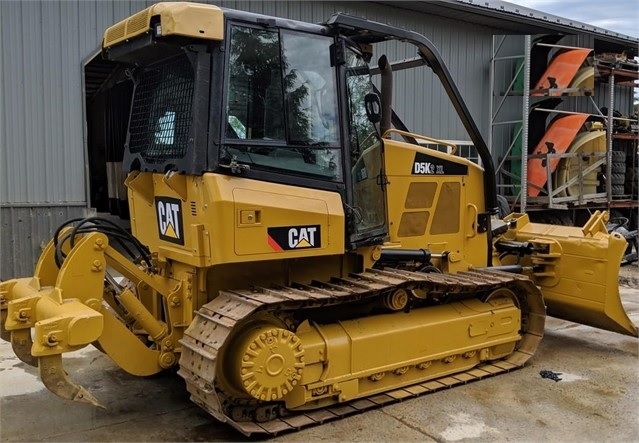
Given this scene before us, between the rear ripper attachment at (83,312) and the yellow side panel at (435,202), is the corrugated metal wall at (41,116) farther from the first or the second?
the yellow side panel at (435,202)

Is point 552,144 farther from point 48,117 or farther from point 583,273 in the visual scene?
point 48,117

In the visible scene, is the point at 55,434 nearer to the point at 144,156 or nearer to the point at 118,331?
the point at 118,331

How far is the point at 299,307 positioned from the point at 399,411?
1094mm

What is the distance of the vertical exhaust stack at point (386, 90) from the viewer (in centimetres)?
483

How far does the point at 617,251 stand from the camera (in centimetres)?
581

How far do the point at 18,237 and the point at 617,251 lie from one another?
24.1ft

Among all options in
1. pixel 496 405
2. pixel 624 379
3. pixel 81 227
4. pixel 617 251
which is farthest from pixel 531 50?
pixel 81 227

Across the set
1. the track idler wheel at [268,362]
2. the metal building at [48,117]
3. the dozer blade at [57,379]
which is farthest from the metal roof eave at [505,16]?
the dozer blade at [57,379]

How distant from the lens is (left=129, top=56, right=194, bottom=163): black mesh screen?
14.0 ft

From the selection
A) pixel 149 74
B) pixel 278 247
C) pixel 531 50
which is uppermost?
pixel 531 50

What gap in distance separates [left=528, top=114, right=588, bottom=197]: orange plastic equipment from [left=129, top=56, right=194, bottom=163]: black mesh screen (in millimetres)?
9452

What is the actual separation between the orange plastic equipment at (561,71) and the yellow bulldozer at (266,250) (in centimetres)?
798

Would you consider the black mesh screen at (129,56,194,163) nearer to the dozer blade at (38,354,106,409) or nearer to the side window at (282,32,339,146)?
the side window at (282,32,339,146)

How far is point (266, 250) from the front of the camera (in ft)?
13.5
